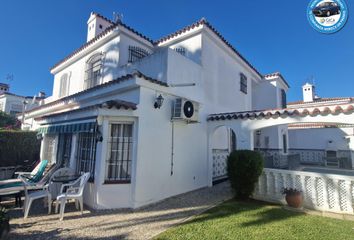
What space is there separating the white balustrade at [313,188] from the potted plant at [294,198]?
0.69 meters

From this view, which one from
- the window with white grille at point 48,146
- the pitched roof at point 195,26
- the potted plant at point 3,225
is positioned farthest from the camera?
the pitched roof at point 195,26

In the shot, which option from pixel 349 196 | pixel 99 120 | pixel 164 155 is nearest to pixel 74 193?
pixel 99 120

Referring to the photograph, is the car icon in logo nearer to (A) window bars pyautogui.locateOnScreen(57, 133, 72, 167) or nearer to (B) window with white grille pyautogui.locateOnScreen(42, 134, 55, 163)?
(A) window bars pyautogui.locateOnScreen(57, 133, 72, 167)

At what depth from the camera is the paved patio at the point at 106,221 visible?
699cm

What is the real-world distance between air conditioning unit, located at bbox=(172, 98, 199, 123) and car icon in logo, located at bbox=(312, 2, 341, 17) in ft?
37.4

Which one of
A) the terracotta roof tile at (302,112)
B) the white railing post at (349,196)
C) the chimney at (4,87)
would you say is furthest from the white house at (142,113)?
the chimney at (4,87)

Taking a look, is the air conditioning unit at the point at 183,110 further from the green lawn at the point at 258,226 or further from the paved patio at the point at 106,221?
the green lawn at the point at 258,226

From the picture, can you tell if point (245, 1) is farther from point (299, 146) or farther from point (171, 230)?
point (299, 146)

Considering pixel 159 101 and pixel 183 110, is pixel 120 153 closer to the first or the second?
pixel 159 101

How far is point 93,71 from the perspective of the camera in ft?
65.0

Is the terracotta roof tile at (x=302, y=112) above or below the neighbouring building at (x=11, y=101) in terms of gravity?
below

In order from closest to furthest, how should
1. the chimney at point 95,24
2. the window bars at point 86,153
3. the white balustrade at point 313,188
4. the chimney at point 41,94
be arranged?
the white balustrade at point 313,188 → the window bars at point 86,153 → the chimney at point 95,24 → the chimney at point 41,94

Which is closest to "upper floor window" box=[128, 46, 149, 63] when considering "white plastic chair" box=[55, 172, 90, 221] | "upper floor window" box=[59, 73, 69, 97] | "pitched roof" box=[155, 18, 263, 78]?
"pitched roof" box=[155, 18, 263, 78]

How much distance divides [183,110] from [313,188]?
829 centimetres
